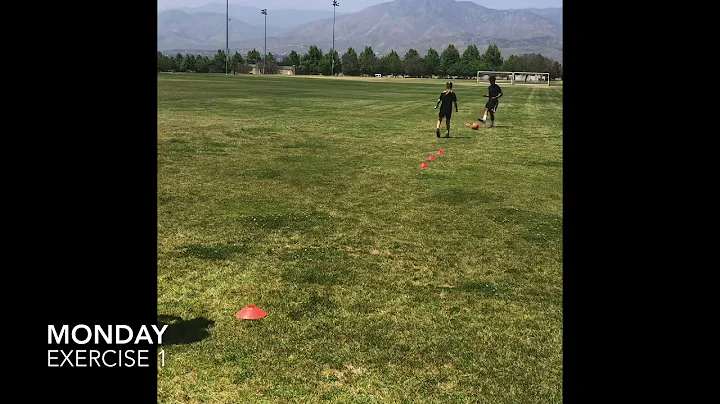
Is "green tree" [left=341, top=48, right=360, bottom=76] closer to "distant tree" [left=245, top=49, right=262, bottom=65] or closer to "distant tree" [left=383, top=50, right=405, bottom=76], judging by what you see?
"distant tree" [left=383, top=50, right=405, bottom=76]

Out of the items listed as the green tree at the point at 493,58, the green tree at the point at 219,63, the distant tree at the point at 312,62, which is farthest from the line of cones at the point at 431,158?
the green tree at the point at 493,58

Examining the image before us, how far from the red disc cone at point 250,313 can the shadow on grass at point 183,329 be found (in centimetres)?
27

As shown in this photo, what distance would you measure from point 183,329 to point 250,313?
0.63 metres

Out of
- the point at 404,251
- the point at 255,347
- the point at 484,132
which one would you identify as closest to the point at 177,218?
the point at 404,251

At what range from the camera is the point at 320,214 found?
9.66 metres

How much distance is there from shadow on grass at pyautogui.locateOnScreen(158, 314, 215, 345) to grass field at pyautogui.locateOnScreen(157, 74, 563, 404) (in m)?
0.02

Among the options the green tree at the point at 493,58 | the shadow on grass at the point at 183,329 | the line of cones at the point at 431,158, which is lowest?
the shadow on grass at the point at 183,329

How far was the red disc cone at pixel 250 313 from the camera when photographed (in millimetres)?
5477

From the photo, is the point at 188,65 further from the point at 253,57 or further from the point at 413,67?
the point at 413,67

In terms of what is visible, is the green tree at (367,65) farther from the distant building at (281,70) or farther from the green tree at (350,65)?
the distant building at (281,70)

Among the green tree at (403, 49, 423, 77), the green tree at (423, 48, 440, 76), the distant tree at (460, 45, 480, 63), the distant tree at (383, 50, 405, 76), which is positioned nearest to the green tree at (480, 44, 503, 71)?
the distant tree at (460, 45, 480, 63)

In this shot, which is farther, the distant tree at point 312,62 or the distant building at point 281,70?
the distant building at point 281,70
